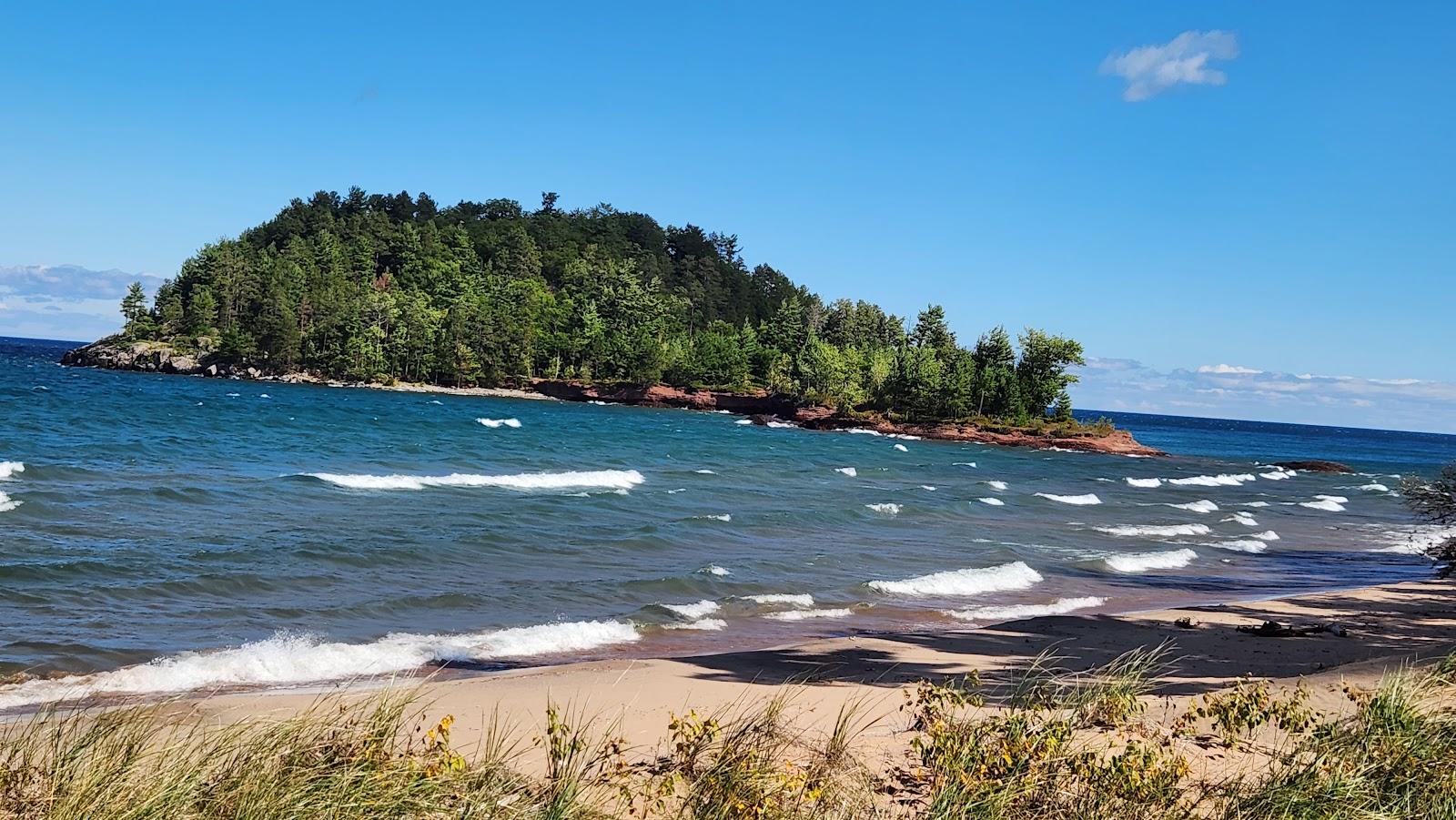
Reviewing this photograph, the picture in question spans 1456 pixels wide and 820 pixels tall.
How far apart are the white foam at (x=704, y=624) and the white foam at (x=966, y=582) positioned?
13.9 ft

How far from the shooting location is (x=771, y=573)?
18.8 metres

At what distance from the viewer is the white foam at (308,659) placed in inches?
376

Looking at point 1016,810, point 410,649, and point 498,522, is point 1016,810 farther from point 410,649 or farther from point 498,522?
point 498,522

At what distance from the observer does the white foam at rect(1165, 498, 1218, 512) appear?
37.7 metres

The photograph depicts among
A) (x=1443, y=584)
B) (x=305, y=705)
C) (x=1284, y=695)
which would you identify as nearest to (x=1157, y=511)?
(x=1443, y=584)

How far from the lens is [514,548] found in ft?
63.8

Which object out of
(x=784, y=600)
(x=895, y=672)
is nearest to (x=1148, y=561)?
(x=784, y=600)

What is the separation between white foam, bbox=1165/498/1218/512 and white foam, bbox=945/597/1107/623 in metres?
22.2

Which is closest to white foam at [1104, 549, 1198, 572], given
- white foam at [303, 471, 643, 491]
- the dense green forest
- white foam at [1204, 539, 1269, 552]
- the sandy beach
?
white foam at [1204, 539, 1269, 552]

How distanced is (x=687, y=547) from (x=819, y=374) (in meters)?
84.0

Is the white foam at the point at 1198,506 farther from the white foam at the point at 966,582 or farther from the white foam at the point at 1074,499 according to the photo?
the white foam at the point at 966,582

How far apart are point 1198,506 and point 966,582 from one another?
24143 mm

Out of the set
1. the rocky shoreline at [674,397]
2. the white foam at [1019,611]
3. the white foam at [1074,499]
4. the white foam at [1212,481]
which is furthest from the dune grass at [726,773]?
the rocky shoreline at [674,397]

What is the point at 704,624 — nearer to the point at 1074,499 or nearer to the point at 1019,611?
the point at 1019,611
